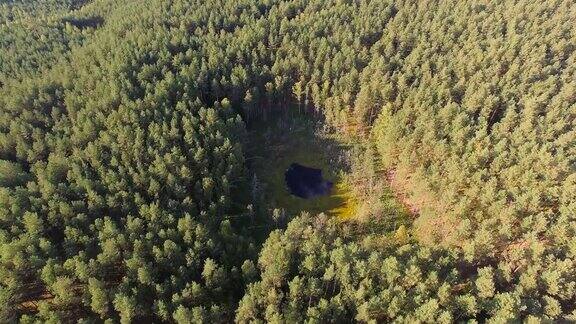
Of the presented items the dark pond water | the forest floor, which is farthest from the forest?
the dark pond water

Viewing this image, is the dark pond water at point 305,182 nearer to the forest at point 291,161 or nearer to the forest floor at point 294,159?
the forest floor at point 294,159

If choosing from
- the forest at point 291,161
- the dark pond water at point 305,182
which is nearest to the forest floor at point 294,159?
the forest at point 291,161

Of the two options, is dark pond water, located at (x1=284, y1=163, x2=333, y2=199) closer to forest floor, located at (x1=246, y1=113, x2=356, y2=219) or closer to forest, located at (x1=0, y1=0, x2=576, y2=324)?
forest floor, located at (x1=246, y1=113, x2=356, y2=219)

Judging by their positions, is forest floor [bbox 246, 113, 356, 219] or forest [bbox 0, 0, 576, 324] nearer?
forest [bbox 0, 0, 576, 324]

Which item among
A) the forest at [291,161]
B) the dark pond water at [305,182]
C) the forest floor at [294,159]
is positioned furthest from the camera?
the dark pond water at [305,182]

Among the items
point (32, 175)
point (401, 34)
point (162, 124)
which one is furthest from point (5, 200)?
point (401, 34)

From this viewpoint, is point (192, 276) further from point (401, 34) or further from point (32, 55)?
point (32, 55)
